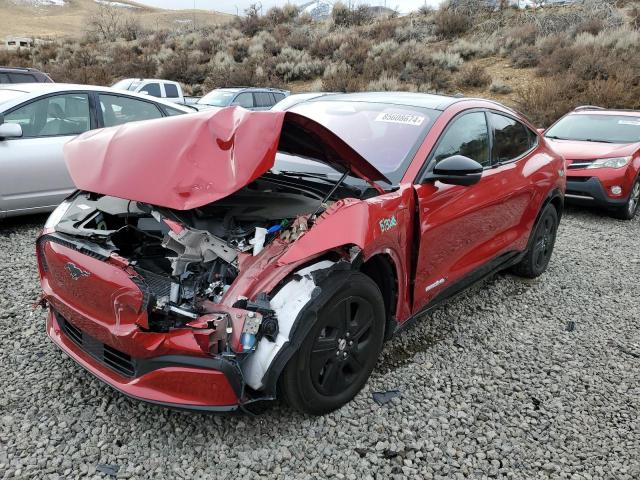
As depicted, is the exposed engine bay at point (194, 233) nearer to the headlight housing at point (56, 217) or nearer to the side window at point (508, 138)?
the headlight housing at point (56, 217)

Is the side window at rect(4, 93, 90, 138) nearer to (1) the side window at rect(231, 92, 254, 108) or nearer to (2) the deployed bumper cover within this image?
(2) the deployed bumper cover

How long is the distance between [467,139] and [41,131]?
14.3 ft

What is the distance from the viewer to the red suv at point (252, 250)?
90.7 inches

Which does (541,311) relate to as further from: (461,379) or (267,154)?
(267,154)

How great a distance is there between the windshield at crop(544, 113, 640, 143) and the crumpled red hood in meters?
6.79

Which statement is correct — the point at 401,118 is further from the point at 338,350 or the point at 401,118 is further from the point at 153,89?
the point at 153,89

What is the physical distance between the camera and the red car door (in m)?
3.25

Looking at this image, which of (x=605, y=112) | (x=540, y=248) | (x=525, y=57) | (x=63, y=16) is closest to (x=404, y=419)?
(x=540, y=248)

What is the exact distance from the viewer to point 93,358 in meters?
2.62

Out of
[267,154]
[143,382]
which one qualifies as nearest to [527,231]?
[267,154]

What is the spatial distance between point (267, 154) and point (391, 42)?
22.4 metres

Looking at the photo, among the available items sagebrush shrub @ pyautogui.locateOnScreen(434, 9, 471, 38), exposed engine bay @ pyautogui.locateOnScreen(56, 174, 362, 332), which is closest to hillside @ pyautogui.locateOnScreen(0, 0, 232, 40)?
sagebrush shrub @ pyautogui.locateOnScreen(434, 9, 471, 38)

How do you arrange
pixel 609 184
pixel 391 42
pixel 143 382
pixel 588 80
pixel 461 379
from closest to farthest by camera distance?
pixel 143 382 < pixel 461 379 < pixel 609 184 < pixel 588 80 < pixel 391 42

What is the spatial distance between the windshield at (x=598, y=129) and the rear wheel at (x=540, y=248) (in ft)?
12.6
